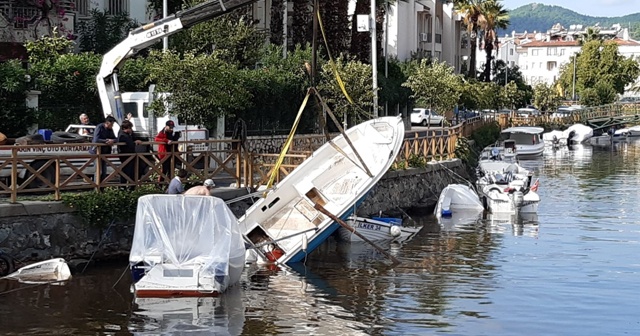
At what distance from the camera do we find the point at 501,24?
81500 millimetres

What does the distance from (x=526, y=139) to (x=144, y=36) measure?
39.7 m

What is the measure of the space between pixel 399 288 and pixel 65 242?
6.62 metres

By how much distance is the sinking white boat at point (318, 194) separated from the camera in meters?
21.4

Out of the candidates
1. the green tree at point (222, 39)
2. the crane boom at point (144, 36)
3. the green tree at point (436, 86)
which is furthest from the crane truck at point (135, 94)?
the green tree at point (436, 86)

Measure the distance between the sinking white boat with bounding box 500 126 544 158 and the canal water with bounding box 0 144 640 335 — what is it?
32.4 meters

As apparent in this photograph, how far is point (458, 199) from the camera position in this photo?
32.9 metres

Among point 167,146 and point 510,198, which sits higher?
point 167,146

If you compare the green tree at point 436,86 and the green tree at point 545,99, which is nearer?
the green tree at point 436,86

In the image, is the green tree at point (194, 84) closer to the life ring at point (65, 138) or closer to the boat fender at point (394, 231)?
the life ring at point (65, 138)

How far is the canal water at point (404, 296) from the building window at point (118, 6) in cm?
2061

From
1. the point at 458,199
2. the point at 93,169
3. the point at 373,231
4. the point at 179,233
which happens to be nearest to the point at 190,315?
the point at 179,233

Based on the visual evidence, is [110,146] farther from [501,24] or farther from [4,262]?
[501,24]

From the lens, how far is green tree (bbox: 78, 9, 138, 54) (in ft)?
131

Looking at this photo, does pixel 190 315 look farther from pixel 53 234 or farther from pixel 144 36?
Result: pixel 144 36
